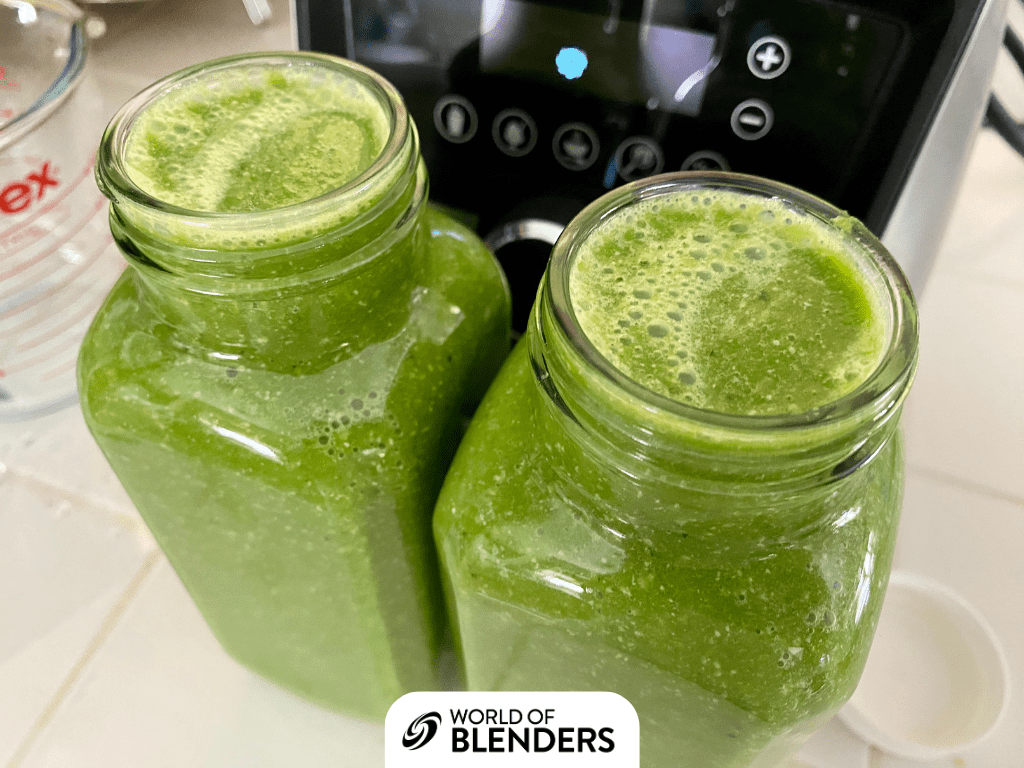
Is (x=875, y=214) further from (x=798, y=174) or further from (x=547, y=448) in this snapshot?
(x=547, y=448)

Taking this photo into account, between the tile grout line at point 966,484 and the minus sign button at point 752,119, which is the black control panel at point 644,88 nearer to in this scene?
the minus sign button at point 752,119

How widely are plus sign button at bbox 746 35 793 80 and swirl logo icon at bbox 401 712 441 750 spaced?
1.14 ft

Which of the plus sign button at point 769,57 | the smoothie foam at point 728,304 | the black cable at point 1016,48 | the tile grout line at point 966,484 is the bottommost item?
the tile grout line at point 966,484

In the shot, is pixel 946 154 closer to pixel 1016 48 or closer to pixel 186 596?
pixel 1016 48

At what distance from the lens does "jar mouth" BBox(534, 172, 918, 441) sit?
0.25 m

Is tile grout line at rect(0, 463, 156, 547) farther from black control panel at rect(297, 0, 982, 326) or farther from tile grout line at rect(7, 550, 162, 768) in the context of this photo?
black control panel at rect(297, 0, 982, 326)

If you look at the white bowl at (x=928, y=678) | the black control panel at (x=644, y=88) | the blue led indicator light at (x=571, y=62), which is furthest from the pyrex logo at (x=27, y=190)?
the white bowl at (x=928, y=678)

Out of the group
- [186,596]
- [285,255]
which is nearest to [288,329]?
[285,255]

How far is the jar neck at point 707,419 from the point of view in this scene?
25cm

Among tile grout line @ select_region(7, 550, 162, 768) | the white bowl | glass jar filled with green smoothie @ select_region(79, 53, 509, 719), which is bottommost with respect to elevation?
tile grout line @ select_region(7, 550, 162, 768)

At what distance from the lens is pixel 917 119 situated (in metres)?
0.37

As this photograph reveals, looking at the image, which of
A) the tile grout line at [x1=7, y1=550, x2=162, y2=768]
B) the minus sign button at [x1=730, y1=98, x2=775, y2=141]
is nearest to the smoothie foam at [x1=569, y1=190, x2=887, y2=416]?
the minus sign button at [x1=730, y1=98, x2=775, y2=141]

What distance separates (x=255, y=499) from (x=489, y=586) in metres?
0.12

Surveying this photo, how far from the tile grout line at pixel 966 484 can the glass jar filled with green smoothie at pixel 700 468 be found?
0.30 m
